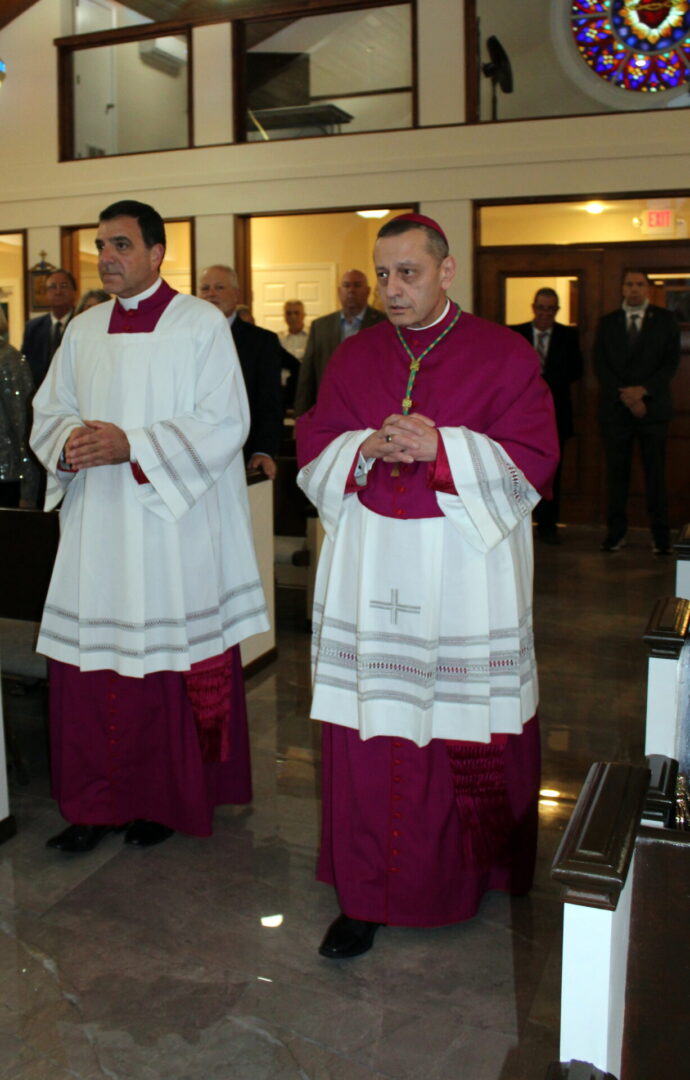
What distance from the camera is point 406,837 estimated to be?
2.67 meters

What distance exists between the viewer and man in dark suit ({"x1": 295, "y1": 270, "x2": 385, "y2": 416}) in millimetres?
7312

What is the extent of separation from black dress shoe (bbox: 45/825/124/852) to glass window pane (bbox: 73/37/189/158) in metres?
7.95

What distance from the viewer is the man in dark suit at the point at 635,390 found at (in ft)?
26.2

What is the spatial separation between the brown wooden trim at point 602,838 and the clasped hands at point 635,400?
22.2 ft

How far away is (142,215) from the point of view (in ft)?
10.1

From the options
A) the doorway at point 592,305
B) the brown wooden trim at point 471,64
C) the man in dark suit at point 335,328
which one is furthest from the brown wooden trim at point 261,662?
the brown wooden trim at point 471,64

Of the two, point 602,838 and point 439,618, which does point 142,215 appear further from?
point 602,838

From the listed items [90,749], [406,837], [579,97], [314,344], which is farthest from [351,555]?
[579,97]

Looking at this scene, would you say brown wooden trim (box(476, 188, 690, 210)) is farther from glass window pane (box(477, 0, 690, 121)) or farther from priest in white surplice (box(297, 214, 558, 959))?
priest in white surplice (box(297, 214, 558, 959))

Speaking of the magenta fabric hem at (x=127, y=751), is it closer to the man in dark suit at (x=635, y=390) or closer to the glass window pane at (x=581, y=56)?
the man in dark suit at (x=635, y=390)

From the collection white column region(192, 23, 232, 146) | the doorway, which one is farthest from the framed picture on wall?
the doorway

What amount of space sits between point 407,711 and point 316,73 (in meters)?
8.22

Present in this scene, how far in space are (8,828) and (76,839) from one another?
251 mm

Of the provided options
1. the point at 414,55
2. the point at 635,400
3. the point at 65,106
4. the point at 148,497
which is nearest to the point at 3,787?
the point at 148,497
